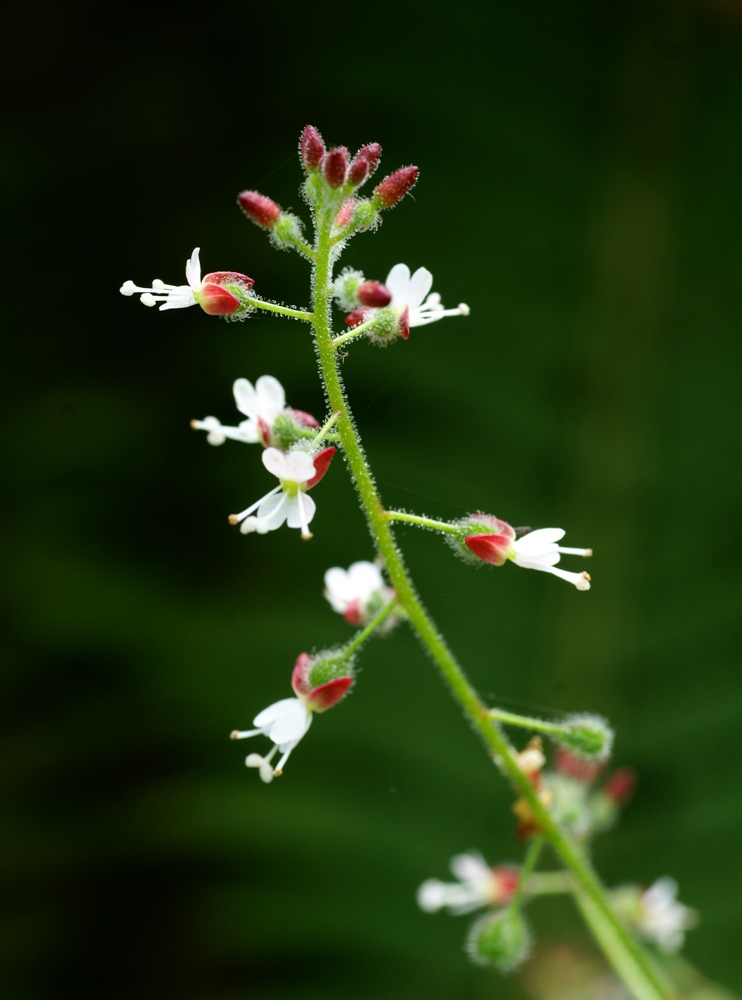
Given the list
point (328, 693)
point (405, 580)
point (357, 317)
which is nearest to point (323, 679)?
point (328, 693)

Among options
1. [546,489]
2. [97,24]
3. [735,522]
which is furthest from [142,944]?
[97,24]

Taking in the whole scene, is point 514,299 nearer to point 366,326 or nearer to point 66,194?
point 66,194

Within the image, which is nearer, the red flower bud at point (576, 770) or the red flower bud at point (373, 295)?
the red flower bud at point (373, 295)

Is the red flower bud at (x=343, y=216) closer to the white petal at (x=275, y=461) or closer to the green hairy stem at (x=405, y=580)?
the green hairy stem at (x=405, y=580)

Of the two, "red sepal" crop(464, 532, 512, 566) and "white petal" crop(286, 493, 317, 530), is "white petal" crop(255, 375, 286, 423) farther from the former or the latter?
"red sepal" crop(464, 532, 512, 566)

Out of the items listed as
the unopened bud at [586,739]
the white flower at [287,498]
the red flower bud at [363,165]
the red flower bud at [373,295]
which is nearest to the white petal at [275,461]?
the white flower at [287,498]

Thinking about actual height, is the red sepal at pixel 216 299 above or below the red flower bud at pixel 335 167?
above

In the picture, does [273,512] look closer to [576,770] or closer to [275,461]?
[275,461]
